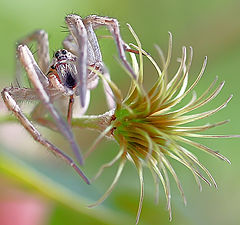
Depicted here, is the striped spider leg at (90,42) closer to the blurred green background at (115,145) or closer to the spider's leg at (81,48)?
the spider's leg at (81,48)

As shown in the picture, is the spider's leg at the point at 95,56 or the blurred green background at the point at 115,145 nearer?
the spider's leg at the point at 95,56

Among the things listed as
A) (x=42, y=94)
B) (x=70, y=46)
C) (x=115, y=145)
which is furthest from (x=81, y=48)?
(x=115, y=145)

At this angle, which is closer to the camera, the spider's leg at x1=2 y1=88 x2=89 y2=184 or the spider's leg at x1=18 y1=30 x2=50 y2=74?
the spider's leg at x1=2 y1=88 x2=89 y2=184

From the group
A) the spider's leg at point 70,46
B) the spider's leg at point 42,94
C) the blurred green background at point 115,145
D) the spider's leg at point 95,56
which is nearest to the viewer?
the spider's leg at point 42,94

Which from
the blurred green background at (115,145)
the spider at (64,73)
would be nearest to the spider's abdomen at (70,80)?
the spider at (64,73)

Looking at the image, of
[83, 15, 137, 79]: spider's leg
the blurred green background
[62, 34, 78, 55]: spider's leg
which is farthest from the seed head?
the blurred green background

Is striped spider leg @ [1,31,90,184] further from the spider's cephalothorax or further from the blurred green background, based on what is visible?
the blurred green background
